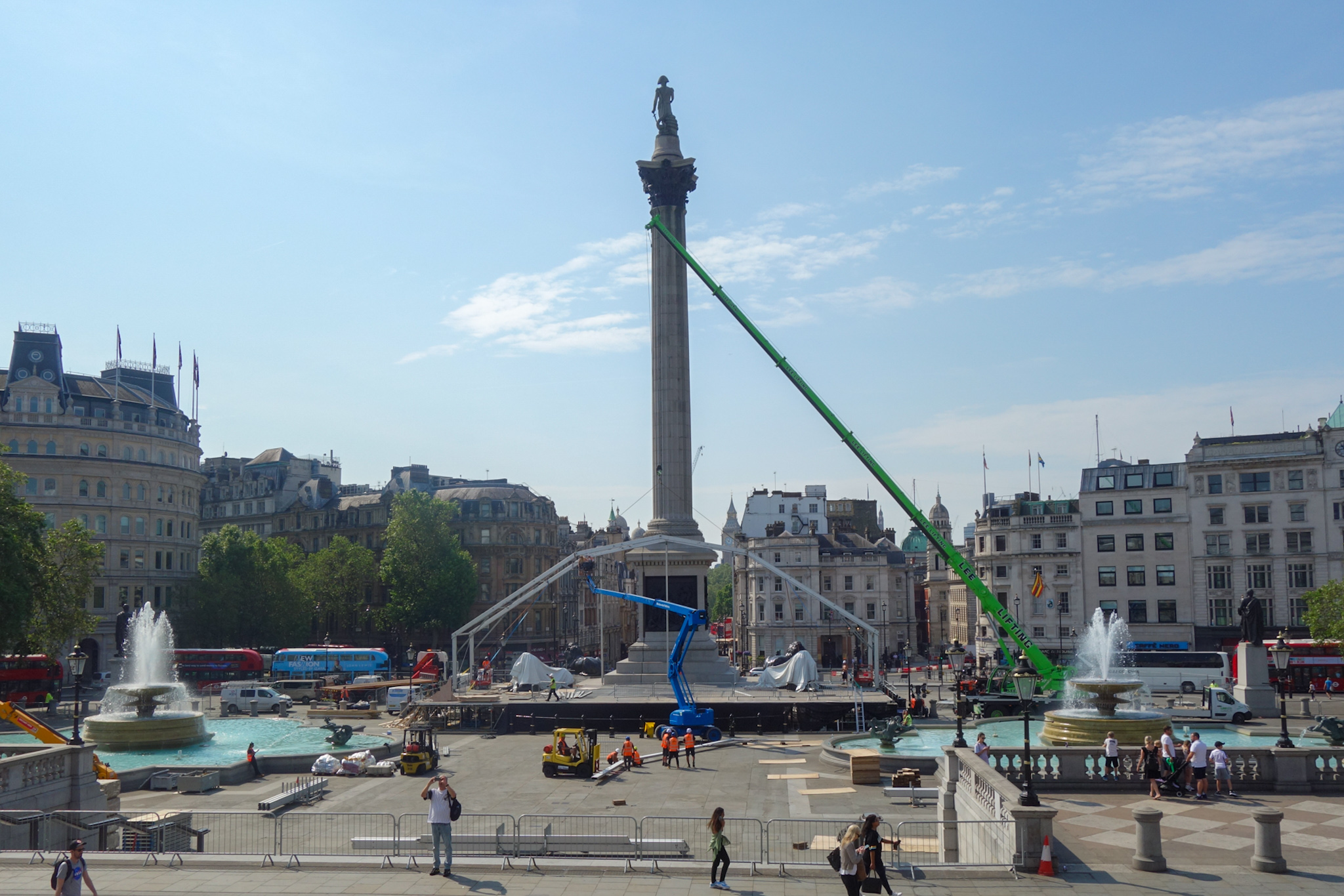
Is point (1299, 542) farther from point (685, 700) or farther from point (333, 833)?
point (333, 833)

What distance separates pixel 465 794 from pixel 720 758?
36.1ft

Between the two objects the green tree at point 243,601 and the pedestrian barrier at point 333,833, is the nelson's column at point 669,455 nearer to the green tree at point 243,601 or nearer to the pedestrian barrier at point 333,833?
the pedestrian barrier at point 333,833

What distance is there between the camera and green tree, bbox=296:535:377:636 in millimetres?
96875

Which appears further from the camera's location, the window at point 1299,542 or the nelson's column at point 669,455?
the window at point 1299,542

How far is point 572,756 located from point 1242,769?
19.2 meters

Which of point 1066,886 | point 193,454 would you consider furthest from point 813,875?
point 193,454

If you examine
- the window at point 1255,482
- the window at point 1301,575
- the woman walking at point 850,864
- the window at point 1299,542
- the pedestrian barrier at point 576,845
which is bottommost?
the pedestrian barrier at point 576,845

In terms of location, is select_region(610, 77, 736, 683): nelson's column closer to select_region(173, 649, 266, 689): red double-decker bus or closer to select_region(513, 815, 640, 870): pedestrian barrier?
select_region(173, 649, 266, 689): red double-decker bus

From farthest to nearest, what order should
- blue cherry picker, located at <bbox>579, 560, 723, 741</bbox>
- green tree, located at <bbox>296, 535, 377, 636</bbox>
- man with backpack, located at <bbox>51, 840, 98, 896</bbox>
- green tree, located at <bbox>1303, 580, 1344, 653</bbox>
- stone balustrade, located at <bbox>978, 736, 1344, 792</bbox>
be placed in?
green tree, located at <bbox>296, 535, 377, 636</bbox> < green tree, located at <bbox>1303, 580, 1344, 653</bbox> < blue cherry picker, located at <bbox>579, 560, 723, 741</bbox> < stone balustrade, located at <bbox>978, 736, 1344, 792</bbox> < man with backpack, located at <bbox>51, 840, 98, 896</bbox>

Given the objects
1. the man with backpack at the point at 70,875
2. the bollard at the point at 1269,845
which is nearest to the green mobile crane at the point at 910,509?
the bollard at the point at 1269,845

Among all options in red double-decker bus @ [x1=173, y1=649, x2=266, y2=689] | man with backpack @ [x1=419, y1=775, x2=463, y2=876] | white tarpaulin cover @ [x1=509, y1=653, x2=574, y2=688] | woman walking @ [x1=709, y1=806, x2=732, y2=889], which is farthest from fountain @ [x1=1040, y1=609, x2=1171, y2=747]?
red double-decker bus @ [x1=173, y1=649, x2=266, y2=689]

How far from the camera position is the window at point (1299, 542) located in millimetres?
79500

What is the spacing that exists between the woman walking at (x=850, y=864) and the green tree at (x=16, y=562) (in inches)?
1937

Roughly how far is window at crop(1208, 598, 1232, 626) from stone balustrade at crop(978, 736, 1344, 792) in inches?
2437
